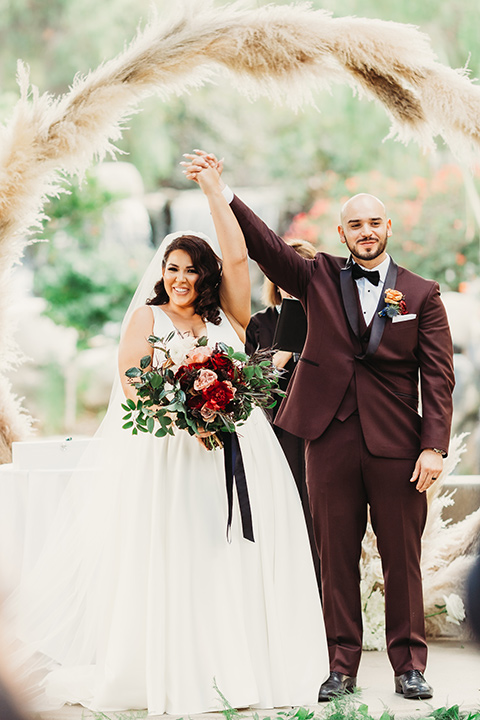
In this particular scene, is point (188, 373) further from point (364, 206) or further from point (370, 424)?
point (364, 206)

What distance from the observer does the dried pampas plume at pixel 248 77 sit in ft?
13.9

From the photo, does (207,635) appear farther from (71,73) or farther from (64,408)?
(71,73)

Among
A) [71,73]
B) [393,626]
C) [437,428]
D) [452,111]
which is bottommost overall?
[393,626]

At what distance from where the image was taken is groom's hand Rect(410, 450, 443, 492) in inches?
128

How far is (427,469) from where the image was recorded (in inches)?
129

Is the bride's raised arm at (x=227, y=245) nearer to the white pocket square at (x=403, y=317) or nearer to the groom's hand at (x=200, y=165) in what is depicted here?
the groom's hand at (x=200, y=165)

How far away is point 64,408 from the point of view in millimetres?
13625

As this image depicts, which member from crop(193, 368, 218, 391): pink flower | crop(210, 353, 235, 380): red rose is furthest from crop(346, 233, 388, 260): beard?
crop(193, 368, 218, 391): pink flower

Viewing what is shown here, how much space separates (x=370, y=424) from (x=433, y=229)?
33.5 feet

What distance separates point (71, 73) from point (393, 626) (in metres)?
12.8

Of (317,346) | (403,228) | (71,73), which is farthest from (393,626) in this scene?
(71,73)

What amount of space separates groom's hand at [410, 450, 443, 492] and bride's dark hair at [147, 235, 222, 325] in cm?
98

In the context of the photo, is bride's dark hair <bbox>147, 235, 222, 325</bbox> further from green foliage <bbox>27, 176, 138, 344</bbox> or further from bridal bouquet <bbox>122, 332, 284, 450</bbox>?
green foliage <bbox>27, 176, 138, 344</bbox>

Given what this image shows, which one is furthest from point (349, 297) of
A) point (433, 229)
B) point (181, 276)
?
point (433, 229)
